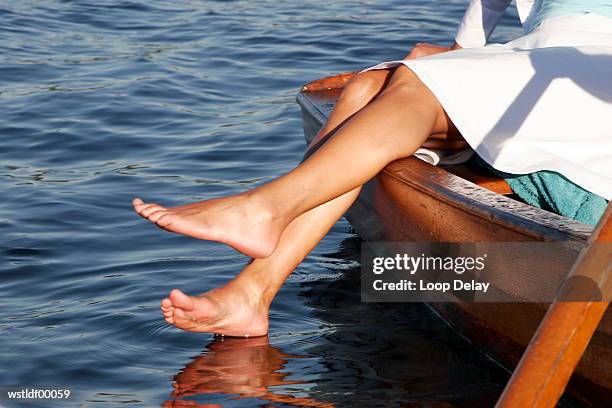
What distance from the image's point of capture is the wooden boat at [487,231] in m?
2.38

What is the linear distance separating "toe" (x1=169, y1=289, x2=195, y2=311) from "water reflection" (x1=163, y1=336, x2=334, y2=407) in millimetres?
169

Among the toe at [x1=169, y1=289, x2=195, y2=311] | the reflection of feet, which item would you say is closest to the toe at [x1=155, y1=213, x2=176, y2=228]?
the reflection of feet

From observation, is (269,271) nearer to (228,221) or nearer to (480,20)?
(228,221)

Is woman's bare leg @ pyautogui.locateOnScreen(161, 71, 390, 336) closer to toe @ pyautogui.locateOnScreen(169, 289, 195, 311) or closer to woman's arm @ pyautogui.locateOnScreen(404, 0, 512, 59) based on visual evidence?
toe @ pyautogui.locateOnScreen(169, 289, 195, 311)

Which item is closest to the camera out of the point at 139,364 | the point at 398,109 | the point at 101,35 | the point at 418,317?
the point at 398,109

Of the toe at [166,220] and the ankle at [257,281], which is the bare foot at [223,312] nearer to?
the ankle at [257,281]

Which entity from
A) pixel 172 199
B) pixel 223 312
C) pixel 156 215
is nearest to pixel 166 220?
pixel 156 215

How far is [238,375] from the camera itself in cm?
290

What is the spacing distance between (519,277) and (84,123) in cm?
318

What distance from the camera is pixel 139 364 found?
9.76ft

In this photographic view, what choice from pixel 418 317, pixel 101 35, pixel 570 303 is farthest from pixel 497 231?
pixel 101 35

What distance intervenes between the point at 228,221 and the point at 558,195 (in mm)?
804

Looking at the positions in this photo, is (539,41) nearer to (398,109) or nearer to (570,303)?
(398,109)

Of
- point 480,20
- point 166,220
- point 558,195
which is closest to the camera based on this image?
point 166,220
